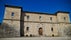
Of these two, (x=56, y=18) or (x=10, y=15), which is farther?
(x=56, y=18)

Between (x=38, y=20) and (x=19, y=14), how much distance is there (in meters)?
5.41

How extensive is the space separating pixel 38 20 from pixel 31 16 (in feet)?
6.99

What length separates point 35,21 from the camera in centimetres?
2383

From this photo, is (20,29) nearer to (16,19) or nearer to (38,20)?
(16,19)

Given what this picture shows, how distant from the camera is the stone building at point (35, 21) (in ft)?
69.6

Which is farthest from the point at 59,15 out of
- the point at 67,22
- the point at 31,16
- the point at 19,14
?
the point at 19,14

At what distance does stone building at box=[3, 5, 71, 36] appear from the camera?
69.6 ft

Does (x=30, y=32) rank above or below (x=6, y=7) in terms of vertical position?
below

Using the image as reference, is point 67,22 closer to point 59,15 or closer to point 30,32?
point 59,15

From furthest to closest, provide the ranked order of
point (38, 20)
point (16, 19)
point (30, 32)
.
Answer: point (38, 20), point (30, 32), point (16, 19)

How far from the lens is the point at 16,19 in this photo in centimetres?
2125

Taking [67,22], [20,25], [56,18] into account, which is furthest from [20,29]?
[67,22]

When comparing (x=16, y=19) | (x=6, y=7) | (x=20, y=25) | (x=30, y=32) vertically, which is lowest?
(x=30, y=32)

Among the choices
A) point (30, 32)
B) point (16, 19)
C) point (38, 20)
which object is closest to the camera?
point (16, 19)
